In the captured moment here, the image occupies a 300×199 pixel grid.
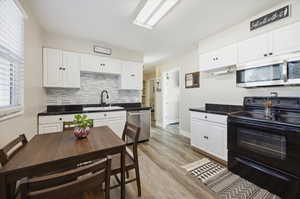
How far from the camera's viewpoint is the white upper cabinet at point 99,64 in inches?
115

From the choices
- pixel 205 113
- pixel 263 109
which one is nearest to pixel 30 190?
pixel 205 113

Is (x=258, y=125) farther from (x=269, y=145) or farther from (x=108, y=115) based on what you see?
(x=108, y=115)

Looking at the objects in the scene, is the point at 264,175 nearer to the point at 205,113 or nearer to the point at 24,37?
the point at 205,113

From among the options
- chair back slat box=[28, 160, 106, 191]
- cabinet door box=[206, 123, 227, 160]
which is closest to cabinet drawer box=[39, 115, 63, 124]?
chair back slat box=[28, 160, 106, 191]

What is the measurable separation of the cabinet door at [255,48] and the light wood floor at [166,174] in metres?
1.96

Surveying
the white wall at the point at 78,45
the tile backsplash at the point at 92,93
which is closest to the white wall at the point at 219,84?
the tile backsplash at the point at 92,93

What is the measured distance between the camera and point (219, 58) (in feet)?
8.43

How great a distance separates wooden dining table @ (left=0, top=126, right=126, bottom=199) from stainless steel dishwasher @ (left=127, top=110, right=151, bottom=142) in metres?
1.64

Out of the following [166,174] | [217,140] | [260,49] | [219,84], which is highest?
[260,49]

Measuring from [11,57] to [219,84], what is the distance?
131 inches

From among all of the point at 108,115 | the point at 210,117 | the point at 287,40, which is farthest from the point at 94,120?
the point at 287,40

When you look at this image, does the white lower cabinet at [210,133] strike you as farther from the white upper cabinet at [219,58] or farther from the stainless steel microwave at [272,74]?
the white upper cabinet at [219,58]

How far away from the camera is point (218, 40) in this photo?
2646 millimetres

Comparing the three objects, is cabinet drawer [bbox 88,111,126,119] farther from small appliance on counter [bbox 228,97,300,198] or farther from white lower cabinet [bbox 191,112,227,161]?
small appliance on counter [bbox 228,97,300,198]
